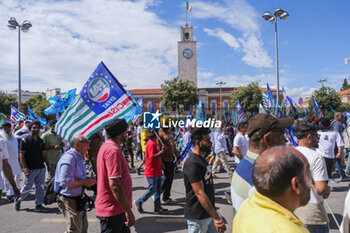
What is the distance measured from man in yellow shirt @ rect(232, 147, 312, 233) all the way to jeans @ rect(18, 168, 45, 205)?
19.1 feet

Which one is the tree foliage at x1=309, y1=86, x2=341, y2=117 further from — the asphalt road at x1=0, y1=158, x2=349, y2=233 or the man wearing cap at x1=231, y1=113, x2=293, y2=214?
the man wearing cap at x1=231, y1=113, x2=293, y2=214

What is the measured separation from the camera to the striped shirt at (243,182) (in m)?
2.16

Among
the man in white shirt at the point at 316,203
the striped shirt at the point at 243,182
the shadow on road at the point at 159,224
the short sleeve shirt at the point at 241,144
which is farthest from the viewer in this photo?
the short sleeve shirt at the point at 241,144

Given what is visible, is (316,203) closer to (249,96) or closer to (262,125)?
(262,125)

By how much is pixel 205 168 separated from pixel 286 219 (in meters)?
1.81

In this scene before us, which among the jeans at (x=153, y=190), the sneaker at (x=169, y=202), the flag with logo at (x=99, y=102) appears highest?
the flag with logo at (x=99, y=102)

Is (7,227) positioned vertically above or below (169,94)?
below

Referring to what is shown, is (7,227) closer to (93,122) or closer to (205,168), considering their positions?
(93,122)

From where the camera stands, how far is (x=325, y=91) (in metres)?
47.0

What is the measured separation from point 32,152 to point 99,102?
2.70 metres

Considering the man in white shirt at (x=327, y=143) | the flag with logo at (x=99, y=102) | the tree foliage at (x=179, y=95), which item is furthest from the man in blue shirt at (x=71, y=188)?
the tree foliage at (x=179, y=95)

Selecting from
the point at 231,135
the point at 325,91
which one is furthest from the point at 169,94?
the point at 231,135

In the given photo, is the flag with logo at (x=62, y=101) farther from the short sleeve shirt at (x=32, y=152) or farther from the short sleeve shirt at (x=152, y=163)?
the short sleeve shirt at (x=152, y=163)

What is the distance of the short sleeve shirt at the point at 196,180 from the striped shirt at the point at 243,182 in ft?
2.17
